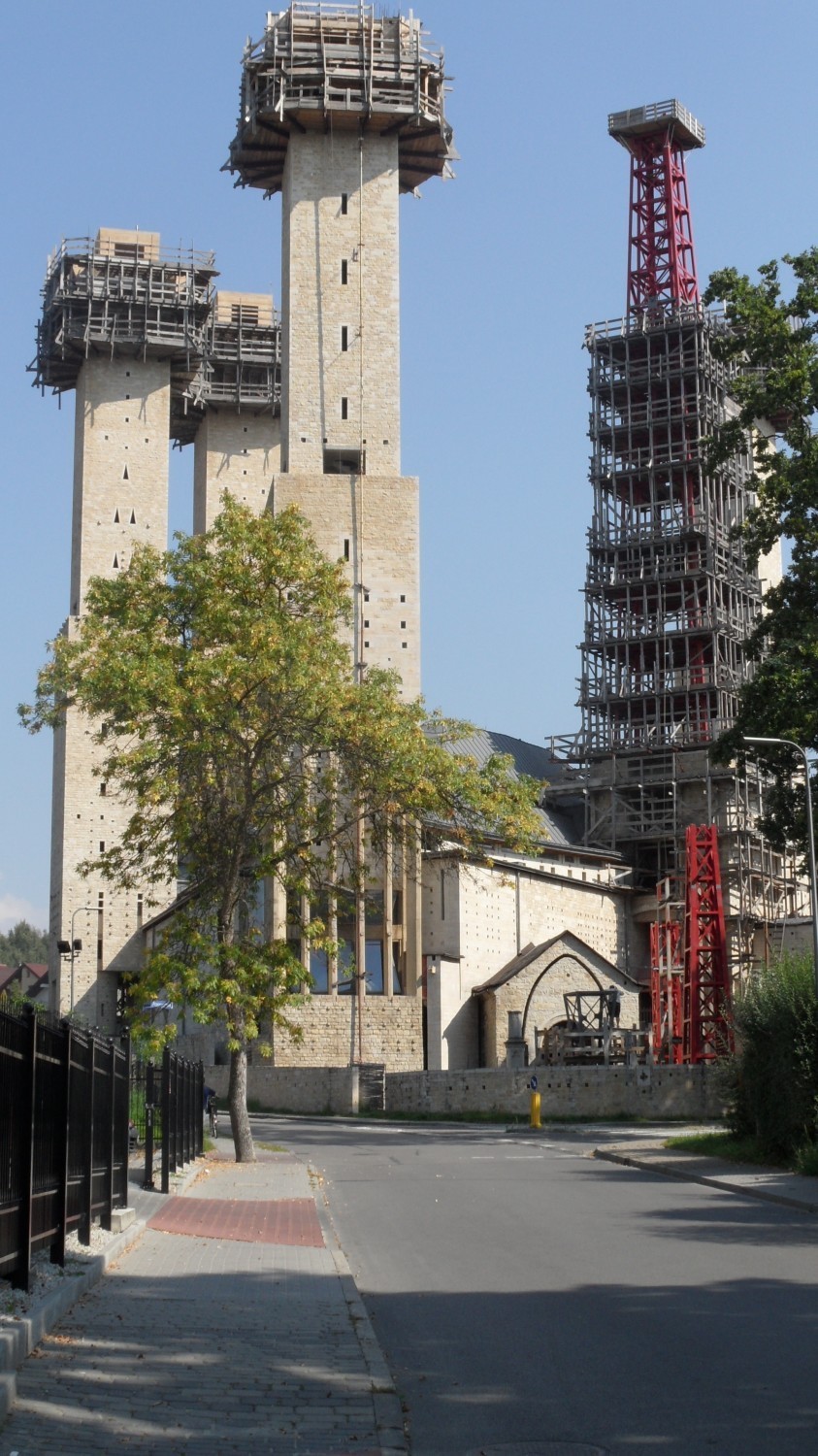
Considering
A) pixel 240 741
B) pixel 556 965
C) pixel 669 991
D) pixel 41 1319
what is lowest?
pixel 41 1319

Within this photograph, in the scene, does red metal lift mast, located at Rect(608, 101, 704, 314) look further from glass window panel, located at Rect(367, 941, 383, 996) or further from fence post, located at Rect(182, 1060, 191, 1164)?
fence post, located at Rect(182, 1060, 191, 1164)

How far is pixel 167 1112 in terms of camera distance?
2220 cm

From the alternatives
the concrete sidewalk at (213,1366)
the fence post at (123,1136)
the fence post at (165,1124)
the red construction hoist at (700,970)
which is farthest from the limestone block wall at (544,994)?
the concrete sidewalk at (213,1366)

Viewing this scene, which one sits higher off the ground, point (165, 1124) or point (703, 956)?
point (703, 956)

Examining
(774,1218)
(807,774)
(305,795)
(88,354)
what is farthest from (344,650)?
(88,354)

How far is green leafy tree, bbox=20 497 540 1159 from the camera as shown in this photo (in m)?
31.2

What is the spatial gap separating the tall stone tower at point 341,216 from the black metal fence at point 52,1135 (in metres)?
55.0

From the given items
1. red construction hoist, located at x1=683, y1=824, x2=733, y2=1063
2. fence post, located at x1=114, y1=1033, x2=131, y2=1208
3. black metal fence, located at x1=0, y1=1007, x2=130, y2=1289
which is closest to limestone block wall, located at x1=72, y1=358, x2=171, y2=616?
red construction hoist, located at x1=683, y1=824, x2=733, y2=1063

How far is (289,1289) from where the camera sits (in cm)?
1353

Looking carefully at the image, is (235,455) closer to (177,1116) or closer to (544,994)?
(544,994)

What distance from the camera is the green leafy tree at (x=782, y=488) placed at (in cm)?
3594

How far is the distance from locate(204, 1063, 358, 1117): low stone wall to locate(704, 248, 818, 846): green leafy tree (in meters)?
24.3

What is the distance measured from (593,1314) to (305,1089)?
4805cm

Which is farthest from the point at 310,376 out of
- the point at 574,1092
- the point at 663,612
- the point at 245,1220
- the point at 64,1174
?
the point at 64,1174
